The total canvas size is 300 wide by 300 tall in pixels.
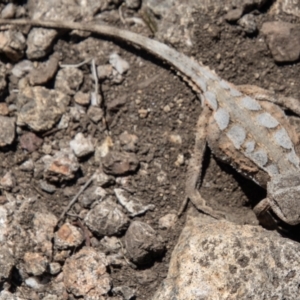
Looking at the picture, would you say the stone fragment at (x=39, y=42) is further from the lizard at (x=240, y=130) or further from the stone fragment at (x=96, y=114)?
the stone fragment at (x=96, y=114)

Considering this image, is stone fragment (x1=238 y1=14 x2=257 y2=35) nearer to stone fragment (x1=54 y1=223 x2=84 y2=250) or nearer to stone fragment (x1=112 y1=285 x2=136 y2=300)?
stone fragment (x1=54 y1=223 x2=84 y2=250)

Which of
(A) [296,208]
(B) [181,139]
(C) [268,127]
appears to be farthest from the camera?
(B) [181,139]

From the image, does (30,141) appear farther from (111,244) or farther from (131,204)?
(111,244)

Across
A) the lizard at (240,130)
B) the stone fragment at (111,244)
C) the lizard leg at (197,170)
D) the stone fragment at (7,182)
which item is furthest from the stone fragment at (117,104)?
the stone fragment at (111,244)

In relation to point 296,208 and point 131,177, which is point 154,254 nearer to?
point 131,177

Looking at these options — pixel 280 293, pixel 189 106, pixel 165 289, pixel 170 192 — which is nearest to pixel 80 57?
pixel 189 106

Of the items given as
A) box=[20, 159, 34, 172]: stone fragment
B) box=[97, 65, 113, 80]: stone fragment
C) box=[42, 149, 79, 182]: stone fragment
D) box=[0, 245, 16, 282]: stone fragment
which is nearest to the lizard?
box=[97, 65, 113, 80]: stone fragment
